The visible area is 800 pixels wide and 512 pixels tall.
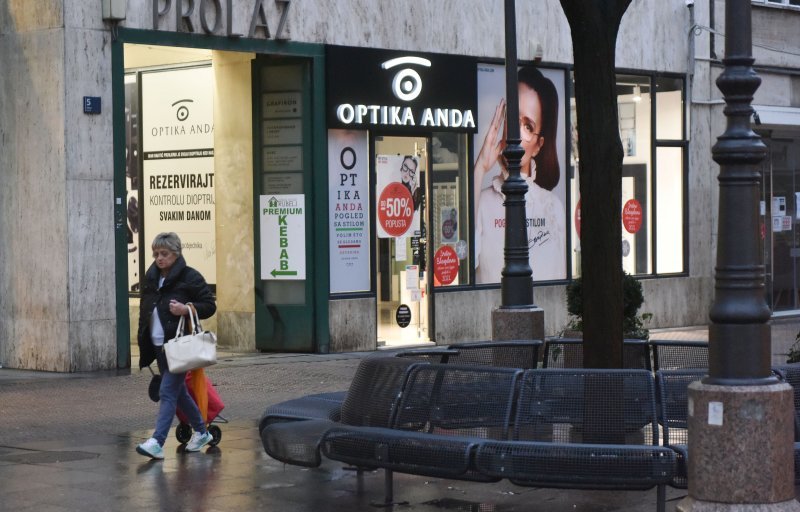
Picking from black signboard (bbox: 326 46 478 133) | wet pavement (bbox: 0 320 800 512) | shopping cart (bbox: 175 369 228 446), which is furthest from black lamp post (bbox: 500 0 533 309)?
black signboard (bbox: 326 46 478 133)

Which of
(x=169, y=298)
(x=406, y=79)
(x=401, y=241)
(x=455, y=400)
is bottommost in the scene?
(x=455, y=400)

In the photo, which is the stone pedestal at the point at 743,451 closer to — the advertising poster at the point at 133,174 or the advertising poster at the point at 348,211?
the advertising poster at the point at 348,211

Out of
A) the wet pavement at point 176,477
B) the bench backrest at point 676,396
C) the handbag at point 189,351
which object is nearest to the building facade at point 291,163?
the wet pavement at point 176,477

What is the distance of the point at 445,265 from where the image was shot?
2112cm

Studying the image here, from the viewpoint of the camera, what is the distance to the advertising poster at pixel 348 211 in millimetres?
19625

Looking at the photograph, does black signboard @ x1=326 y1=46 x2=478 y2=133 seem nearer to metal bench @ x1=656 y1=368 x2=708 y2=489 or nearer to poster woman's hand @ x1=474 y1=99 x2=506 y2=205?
poster woman's hand @ x1=474 y1=99 x2=506 y2=205

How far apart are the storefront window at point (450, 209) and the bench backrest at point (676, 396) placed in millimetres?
11652

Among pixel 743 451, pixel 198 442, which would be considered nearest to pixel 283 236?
pixel 198 442

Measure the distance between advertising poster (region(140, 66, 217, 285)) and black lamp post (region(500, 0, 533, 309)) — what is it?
6023 millimetres

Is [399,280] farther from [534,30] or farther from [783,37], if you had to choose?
[783,37]

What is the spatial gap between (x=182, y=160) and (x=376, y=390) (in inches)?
450

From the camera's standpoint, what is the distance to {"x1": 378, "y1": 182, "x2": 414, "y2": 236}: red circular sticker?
20.2 metres

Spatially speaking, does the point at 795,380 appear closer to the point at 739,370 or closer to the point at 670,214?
the point at 739,370

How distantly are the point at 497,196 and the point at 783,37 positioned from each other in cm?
769
